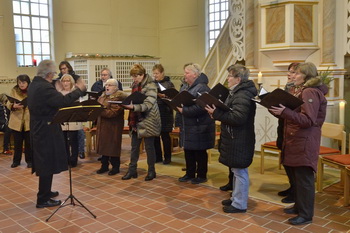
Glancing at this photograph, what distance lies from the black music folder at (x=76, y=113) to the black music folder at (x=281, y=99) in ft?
6.15

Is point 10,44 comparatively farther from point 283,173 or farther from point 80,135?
point 283,173

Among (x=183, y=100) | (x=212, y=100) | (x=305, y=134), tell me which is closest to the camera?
(x=305, y=134)

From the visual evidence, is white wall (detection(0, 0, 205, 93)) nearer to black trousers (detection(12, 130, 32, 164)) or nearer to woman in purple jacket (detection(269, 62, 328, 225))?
black trousers (detection(12, 130, 32, 164))

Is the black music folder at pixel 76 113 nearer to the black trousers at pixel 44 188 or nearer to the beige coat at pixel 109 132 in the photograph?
the black trousers at pixel 44 188

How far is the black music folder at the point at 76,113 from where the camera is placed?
165 inches

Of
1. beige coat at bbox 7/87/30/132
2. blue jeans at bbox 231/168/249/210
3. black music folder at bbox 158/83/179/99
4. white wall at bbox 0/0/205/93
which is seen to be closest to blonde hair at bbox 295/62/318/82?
blue jeans at bbox 231/168/249/210

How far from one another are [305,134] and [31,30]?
8.68 meters

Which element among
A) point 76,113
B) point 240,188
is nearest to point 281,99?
point 240,188

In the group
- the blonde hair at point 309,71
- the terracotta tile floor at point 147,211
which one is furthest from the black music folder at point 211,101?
the terracotta tile floor at point 147,211

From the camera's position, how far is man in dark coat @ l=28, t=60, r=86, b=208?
4.56 metres

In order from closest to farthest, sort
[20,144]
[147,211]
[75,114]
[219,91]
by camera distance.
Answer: [75,114]
[147,211]
[219,91]
[20,144]

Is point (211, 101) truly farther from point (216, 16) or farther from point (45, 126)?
point (216, 16)

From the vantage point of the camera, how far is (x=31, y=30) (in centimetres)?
1065

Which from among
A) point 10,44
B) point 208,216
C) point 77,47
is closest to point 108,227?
point 208,216
